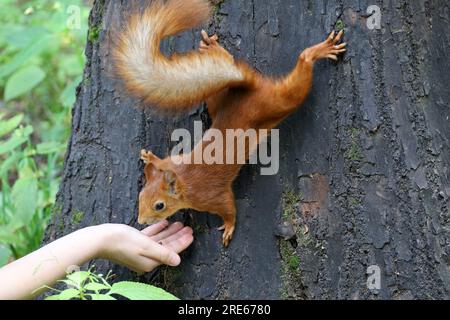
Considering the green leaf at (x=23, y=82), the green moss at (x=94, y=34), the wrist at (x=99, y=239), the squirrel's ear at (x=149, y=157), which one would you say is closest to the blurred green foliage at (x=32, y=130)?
the green leaf at (x=23, y=82)

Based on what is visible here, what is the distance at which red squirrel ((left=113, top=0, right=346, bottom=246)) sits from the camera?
83.3 inches

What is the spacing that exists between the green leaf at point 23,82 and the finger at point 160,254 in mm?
1604

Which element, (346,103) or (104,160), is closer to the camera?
(346,103)

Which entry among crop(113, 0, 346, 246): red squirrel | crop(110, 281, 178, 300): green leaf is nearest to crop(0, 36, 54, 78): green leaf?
crop(113, 0, 346, 246): red squirrel

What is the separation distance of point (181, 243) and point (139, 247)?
0.16 m

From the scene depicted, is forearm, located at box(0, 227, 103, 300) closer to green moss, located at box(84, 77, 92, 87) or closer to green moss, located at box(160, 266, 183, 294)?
Answer: green moss, located at box(160, 266, 183, 294)

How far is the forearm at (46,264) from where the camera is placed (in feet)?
6.38

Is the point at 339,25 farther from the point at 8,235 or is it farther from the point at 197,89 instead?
the point at 8,235

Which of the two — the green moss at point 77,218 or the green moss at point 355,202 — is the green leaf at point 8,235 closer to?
the green moss at point 77,218

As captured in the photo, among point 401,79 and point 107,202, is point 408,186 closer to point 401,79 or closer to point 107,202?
point 401,79

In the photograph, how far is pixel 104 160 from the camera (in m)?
2.41
